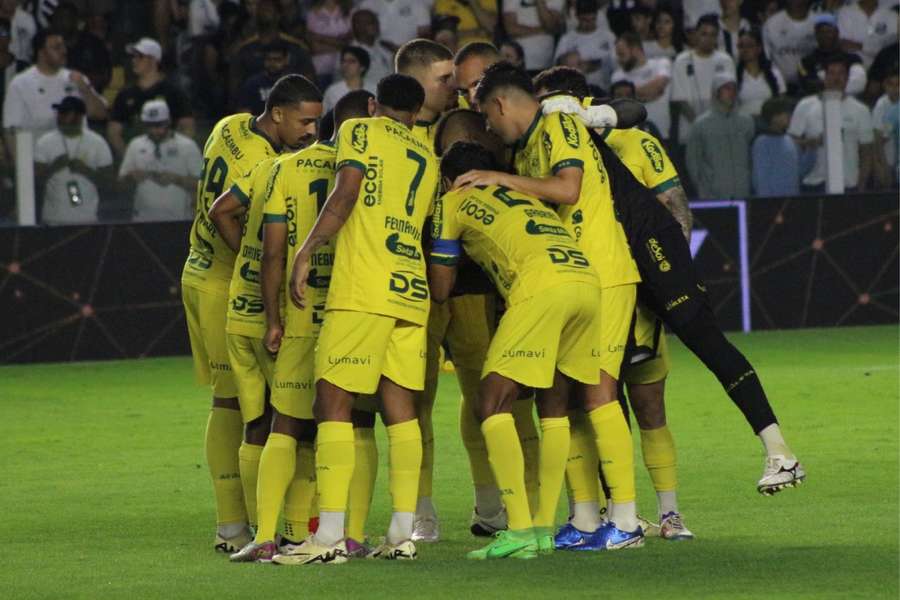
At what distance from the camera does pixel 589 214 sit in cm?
730

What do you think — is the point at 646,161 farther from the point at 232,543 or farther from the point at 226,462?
the point at 232,543

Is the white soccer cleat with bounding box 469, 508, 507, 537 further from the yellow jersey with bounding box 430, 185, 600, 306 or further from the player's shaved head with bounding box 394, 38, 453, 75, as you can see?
the player's shaved head with bounding box 394, 38, 453, 75

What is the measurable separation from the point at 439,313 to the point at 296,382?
0.88m

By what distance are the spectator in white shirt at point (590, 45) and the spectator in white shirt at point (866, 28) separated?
260 centimetres

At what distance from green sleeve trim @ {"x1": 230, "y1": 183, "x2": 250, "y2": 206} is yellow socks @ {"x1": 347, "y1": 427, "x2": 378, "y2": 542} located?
0.99 metres

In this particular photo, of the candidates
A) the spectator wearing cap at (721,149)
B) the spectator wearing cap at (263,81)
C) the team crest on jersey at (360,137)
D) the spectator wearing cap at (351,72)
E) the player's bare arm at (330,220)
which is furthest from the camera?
the spectator wearing cap at (351,72)

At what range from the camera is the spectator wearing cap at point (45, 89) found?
15406 millimetres

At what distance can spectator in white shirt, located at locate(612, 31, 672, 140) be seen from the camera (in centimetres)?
1639

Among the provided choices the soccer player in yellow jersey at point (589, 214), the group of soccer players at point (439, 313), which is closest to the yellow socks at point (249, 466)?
the group of soccer players at point (439, 313)

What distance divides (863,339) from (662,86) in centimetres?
305

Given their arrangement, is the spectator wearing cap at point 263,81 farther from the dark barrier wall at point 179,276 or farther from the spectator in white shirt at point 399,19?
the spectator in white shirt at point 399,19

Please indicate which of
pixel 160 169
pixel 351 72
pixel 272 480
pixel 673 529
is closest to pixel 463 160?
pixel 272 480

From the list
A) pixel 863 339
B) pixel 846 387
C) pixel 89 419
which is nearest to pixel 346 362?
pixel 89 419

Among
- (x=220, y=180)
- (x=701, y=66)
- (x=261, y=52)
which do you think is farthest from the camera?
(x=701, y=66)
